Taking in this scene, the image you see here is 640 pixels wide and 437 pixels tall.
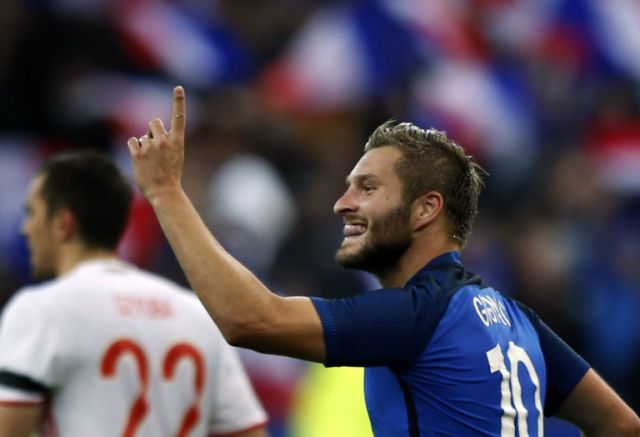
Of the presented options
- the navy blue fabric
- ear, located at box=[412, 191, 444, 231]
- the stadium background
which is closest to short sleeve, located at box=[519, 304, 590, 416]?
ear, located at box=[412, 191, 444, 231]

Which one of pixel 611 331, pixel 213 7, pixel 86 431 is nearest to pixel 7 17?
pixel 213 7

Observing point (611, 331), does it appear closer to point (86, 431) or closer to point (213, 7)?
point (213, 7)

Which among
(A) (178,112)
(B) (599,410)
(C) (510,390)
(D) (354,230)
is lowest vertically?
A: (B) (599,410)

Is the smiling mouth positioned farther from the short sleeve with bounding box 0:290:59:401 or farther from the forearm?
the short sleeve with bounding box 0:290:59:401

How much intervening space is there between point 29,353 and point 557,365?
1.80 m

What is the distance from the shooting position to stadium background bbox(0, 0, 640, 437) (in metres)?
9.58

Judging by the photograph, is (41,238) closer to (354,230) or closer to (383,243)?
(354,230)

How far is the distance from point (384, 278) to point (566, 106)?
344 inches

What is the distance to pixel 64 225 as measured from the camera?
5336mm

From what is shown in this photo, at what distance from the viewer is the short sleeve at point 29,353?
4.71 metres

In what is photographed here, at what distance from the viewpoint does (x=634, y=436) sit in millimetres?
4586

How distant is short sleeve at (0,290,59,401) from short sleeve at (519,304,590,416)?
164cm

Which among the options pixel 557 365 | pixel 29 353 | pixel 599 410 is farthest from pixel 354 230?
pixel 29 353

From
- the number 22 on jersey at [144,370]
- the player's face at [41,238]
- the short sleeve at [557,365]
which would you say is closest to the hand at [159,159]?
the number 22 on jersey at [144,370]
